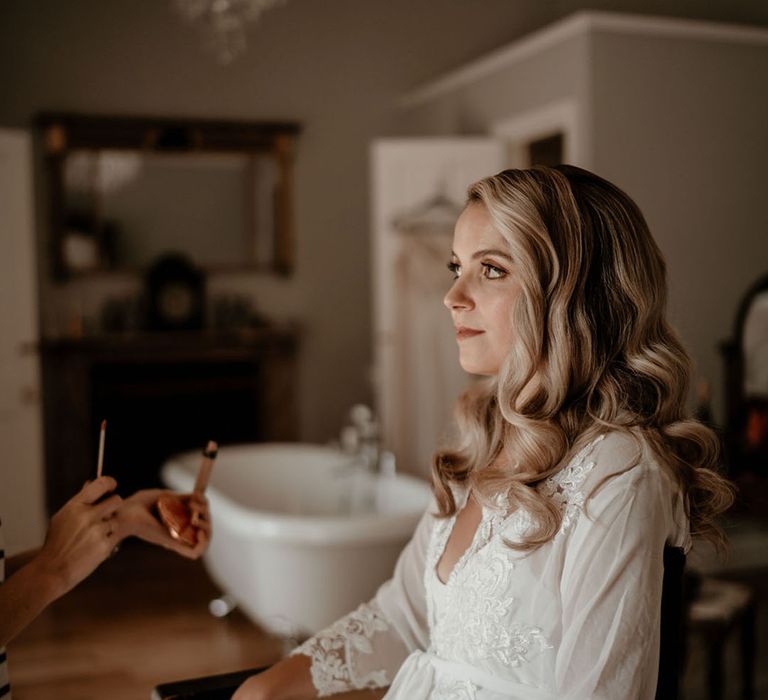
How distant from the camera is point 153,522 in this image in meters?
1.53

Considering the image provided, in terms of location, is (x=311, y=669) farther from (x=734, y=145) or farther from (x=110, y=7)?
(x=110, y=7)

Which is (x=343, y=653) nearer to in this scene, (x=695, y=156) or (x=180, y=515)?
(x=180, y=515)

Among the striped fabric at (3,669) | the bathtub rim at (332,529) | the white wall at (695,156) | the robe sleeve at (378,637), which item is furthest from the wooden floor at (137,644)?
the robe sleeve at (378,637)

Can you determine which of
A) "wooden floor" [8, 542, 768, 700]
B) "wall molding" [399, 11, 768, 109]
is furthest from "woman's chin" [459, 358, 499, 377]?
"wall molding" [399, 11, 768, 109]

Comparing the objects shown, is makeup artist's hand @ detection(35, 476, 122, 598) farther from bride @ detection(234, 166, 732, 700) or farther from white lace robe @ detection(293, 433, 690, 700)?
bride @ detection(234, 166, 732, 700)

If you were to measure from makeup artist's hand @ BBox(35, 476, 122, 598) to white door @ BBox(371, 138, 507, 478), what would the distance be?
359 centimetres

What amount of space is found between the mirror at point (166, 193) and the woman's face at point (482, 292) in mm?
4454

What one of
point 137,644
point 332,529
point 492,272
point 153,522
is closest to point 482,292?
point 492,272

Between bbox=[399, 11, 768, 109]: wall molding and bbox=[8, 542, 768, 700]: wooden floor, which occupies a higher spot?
bbox=[399, 11, 768, 109]: wall molding

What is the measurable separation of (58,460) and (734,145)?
3993mm

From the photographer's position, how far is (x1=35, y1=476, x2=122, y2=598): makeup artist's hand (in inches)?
52.6

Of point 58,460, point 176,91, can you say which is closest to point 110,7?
point 176,91

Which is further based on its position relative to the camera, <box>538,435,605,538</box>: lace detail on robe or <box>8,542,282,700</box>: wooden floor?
<box>8,542,282,700</box>: wooden floor

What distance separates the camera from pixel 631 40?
168 inches
